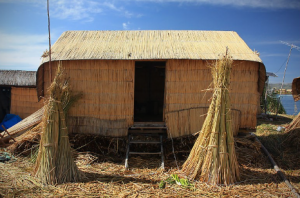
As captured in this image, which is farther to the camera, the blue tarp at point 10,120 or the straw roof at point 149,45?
the blue tarp at point 10,120

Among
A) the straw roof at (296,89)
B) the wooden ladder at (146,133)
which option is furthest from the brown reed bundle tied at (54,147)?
the straw roof at (296,89)

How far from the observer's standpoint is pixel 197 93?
6.40m

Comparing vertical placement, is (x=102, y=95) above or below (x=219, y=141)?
above

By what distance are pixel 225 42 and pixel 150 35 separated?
227cm

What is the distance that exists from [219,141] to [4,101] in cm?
Answer: 1003

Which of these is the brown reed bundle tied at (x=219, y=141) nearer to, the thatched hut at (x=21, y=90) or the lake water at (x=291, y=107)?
the lake water at (x=291, y=107)

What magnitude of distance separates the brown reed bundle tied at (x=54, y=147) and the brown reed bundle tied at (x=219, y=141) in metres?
2.65

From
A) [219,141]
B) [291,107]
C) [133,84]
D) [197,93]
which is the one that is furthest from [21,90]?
[291,107]

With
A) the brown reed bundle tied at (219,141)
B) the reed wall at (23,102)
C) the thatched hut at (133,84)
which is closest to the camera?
the brown reed bundle tied at (219,141)

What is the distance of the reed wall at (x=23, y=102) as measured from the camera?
10.1m

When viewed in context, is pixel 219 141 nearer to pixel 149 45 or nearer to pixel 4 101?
pixel 149 45

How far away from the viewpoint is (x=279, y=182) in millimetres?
5188

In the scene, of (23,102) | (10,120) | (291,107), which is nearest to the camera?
(10,120)

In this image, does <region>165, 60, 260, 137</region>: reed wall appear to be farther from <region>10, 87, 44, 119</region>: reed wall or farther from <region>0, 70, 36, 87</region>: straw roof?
<region>0, 70, 36, 87</region>: straw roof
